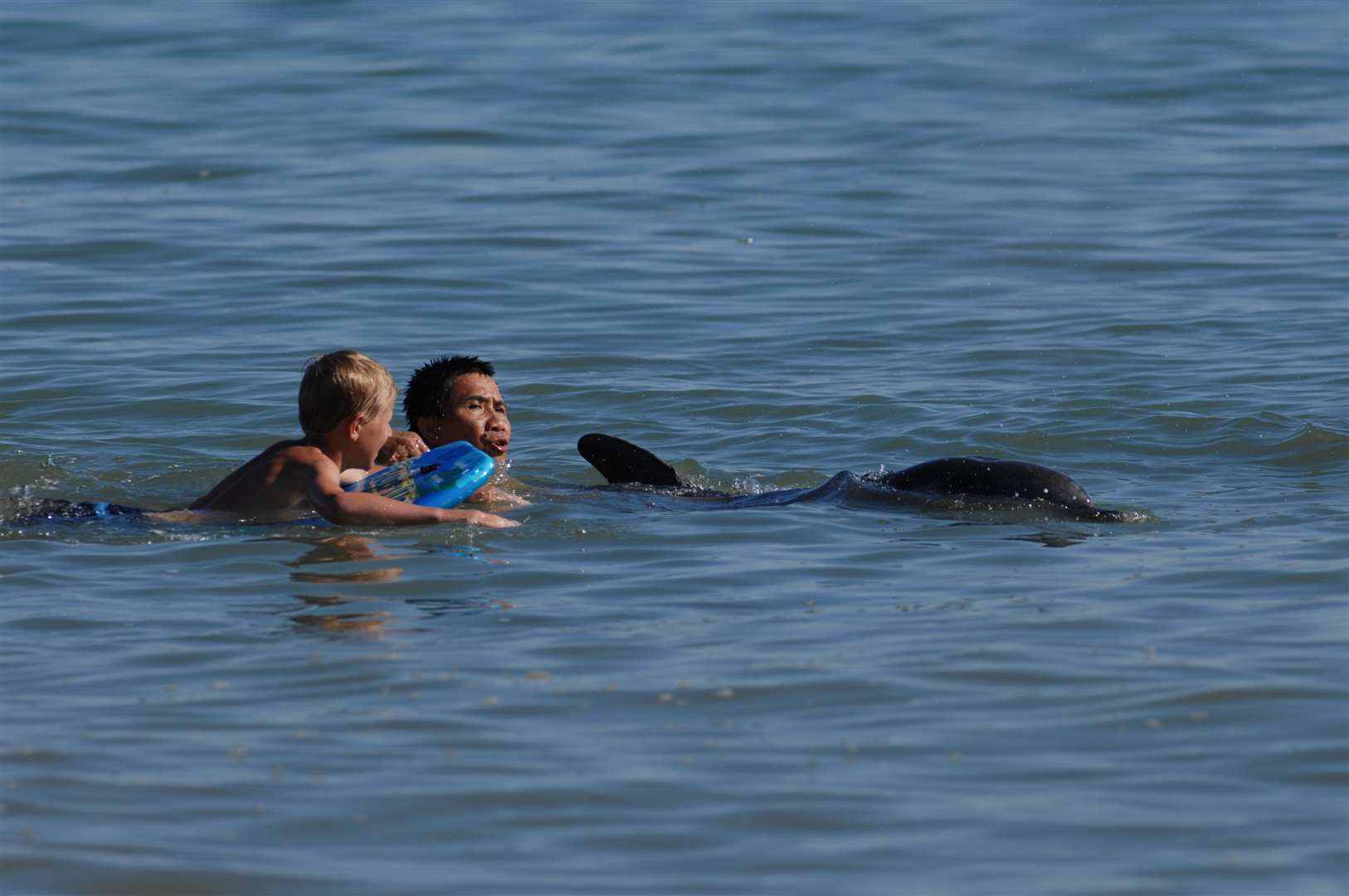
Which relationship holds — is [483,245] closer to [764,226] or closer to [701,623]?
[764,226]

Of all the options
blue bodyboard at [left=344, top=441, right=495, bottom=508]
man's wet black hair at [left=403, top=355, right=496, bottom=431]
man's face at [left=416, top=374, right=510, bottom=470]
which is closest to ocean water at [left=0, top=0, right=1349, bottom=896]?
blue bodyboard at [left=344, top=441, right=495, bottom=508]

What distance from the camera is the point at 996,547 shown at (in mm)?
7059

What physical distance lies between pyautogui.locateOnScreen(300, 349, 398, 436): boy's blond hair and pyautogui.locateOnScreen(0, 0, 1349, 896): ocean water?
46cm

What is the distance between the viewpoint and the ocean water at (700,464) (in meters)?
4.59

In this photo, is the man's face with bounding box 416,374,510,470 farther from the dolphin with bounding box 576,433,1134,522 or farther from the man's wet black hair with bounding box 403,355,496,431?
the dolphin with bounding box 576,433,1134,522

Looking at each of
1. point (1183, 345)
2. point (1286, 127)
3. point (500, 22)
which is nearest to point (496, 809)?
point (1183, 345)

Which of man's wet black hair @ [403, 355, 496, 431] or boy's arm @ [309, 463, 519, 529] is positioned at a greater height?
man's wet black hair @ [403, 355, 496, 431]

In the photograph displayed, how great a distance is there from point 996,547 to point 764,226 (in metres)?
8.13

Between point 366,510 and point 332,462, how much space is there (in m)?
0.37

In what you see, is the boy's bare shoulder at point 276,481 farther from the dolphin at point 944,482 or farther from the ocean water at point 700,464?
the dolphin at point 944,482

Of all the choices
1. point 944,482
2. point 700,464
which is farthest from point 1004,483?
point 700,464

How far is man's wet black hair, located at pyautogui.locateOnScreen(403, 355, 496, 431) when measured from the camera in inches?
326

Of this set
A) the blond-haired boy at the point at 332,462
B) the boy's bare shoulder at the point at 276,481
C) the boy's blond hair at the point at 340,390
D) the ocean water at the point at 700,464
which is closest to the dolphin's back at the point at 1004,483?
the ocean water at the point at 700,464

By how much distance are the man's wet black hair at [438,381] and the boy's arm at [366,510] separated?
3.25 feet
